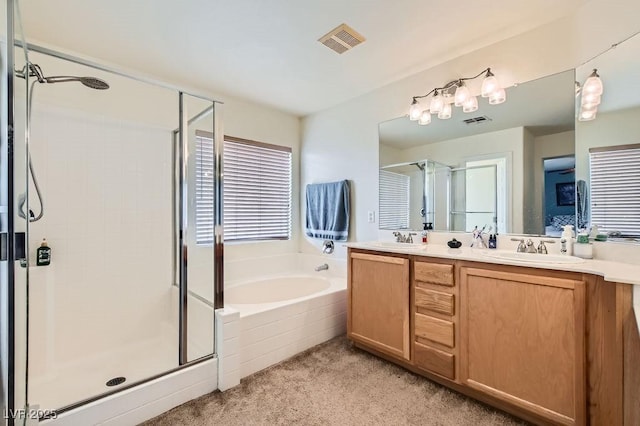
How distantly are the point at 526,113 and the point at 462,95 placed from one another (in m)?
0.44

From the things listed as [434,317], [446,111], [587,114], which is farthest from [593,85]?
[434,317]

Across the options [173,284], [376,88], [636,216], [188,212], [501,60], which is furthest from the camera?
[376,88]

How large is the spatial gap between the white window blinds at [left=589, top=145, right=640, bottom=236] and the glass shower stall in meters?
2.35

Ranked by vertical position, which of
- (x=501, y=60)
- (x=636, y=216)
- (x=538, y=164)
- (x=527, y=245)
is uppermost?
(x=501, y=60)

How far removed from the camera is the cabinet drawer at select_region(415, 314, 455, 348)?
177cm

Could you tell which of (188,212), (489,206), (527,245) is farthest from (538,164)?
(188,212)

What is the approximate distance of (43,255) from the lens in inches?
76.7

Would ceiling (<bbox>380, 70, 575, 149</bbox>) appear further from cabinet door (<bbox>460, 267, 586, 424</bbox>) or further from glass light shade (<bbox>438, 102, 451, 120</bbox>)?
cabinet door (<bbox>460, 267, 586, 424</bbox>)

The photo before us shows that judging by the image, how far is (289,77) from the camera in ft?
8.43

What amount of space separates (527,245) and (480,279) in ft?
1.85

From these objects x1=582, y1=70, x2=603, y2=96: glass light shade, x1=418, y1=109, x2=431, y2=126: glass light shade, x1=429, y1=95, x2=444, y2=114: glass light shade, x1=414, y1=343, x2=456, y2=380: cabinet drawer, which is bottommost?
x1=414, y1=343, x2=456, y2=380: cabinet drawer

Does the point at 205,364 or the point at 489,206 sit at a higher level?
the point at 489,206

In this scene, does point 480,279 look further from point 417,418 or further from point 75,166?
→ point 75,166

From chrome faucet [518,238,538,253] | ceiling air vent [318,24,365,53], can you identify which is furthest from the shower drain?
chrome faucet [518,238,538,253]
